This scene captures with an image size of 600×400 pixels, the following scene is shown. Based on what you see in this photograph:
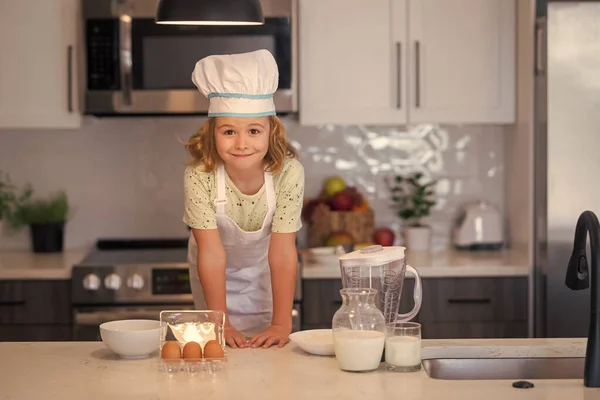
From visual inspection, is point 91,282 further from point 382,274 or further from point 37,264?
point 382,274

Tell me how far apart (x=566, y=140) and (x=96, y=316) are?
6.42ft

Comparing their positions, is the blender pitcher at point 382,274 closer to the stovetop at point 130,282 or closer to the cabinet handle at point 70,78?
the stovetop at point 130,282

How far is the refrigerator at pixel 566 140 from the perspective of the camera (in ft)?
11.8

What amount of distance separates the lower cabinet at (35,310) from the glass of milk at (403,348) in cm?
190

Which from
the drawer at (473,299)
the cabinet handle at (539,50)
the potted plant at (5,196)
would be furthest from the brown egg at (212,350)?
the potted plant at (5,196)

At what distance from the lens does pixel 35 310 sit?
12.0 feet

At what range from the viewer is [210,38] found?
3781 mm

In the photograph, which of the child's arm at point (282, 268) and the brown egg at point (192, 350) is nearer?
the brown egg at point (192, 350)

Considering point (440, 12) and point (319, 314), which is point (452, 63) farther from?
point (319, 314)

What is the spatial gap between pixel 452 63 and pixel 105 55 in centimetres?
145

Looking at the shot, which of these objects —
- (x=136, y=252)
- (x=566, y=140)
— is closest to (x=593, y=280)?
(x=566, y=140)

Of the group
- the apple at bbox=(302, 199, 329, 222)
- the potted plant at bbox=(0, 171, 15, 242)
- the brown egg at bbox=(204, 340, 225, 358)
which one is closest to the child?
the brown egg at bbox=(204, 340, 225, 358)

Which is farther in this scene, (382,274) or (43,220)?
(43,220)

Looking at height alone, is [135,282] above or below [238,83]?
below
